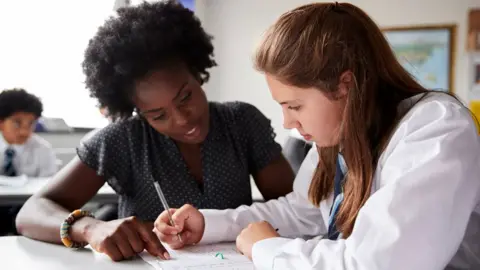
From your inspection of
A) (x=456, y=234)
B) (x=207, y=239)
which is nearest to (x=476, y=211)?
(x=456, y=234)

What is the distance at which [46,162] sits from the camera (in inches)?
122

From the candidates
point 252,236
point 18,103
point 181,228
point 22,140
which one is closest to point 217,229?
point 181,228

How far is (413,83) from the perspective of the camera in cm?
94

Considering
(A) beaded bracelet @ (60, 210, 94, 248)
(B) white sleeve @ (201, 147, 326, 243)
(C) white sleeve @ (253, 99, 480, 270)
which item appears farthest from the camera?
(B) white sleeve @ (201, 147, 326, 243)

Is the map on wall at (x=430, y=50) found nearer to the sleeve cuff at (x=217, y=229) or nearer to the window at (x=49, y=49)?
the window at (x=49, y=49)

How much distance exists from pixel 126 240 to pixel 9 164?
2249 mm

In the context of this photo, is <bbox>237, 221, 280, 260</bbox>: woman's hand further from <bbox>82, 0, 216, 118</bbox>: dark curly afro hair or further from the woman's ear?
<bbox>82, 0, 216, 118</bbox>: dark curly afro hair

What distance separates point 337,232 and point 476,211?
228mm

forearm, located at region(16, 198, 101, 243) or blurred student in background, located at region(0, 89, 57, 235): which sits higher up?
forearm, located at region(16, 198, 101, 243)

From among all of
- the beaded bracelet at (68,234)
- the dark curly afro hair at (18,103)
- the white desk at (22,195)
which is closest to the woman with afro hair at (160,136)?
the beaded bracelet at (68,234)

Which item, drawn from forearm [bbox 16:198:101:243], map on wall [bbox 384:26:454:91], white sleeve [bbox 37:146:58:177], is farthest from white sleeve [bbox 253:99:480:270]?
map on wall [bbox 384:26:454:91]

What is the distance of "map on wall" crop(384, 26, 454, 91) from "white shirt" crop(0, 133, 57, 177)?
218cm

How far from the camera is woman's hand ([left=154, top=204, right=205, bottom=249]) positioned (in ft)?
3.62

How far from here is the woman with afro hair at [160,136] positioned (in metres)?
1.32
